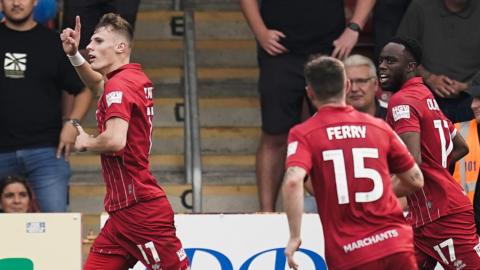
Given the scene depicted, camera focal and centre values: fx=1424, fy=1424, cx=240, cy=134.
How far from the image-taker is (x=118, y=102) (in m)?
9.01

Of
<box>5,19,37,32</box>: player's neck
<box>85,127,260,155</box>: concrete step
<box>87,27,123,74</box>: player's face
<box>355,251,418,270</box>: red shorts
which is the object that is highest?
<box>5,19,37,32</box>: player's neck

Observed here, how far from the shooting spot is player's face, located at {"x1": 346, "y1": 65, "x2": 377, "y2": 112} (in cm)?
1168

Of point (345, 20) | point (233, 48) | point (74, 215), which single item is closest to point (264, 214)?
point (74, 215)

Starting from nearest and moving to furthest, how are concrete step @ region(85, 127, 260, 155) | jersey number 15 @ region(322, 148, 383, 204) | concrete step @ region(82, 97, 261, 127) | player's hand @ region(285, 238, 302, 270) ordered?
player's hand @ region(285, 238, 302, 270)
jersey number 15 @ region(322, 148, 383, 204)
concrete step @ region(85, 127, 260, 155)
concrete step @ region(82, 97, 261, 127)

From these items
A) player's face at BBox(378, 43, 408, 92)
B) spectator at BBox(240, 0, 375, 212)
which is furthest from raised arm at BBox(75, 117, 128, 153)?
spectator at BBox(240, 0, 375, 212)

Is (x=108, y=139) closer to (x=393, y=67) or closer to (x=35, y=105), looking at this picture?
(x=393, y=67)

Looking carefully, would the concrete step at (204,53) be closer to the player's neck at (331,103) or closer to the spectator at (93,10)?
the spectator at (93,10)

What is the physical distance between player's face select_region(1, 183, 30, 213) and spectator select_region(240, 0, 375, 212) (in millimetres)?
1943

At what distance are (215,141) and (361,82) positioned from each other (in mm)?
2232

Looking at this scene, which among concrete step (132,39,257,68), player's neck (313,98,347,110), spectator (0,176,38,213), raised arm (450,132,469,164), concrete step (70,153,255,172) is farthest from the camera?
concrete step (132,39,257,68)

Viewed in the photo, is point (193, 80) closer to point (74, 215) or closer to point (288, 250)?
point (74, 215)

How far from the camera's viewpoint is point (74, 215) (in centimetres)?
1066

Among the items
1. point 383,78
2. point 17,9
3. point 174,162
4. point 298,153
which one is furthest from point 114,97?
point 174,162

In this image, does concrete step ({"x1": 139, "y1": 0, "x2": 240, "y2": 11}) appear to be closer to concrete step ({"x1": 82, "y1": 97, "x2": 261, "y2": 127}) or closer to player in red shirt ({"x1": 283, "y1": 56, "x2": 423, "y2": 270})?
concrete step ({"x1": 82, "y1": 97, "x2": 261, "y2": 127})
